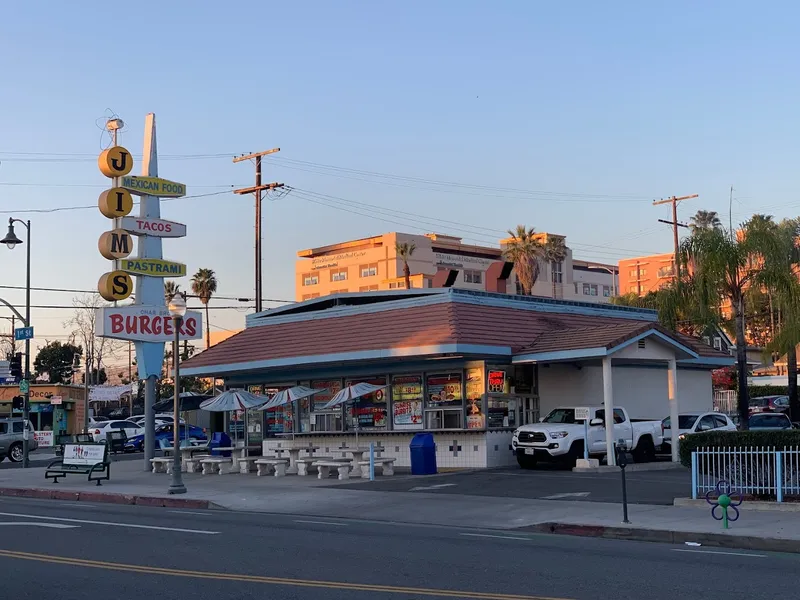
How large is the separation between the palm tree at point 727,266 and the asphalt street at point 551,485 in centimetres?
640

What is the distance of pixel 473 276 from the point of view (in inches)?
4183

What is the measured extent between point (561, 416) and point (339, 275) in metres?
76.0

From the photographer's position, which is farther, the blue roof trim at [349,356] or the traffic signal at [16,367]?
the traffic signal at [16,367]

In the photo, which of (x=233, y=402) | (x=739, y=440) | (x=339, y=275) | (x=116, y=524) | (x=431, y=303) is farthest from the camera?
(x=339, y=275)

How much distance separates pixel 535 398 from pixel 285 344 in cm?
825

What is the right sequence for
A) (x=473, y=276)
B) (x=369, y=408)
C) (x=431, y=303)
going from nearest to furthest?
(x=431, y=303)
(x=369, y=408)
(x=473, y=276)

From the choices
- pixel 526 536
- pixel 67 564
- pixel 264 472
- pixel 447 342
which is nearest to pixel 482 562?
pixel 526 536

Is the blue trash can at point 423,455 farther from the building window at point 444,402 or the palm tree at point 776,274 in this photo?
the palm tree at point 776,274

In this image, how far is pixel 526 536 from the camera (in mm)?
15492

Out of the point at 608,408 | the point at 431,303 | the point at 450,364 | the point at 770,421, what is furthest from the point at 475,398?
the point at 770,421

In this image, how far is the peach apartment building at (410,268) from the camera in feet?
320

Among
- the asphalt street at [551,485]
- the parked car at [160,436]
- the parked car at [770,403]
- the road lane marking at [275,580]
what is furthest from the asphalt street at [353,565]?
the parked car at [770,403]

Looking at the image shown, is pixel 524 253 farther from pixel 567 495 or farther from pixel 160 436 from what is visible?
pixel 567 495

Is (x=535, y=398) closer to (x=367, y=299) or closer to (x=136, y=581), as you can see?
(x=367, y=299)
